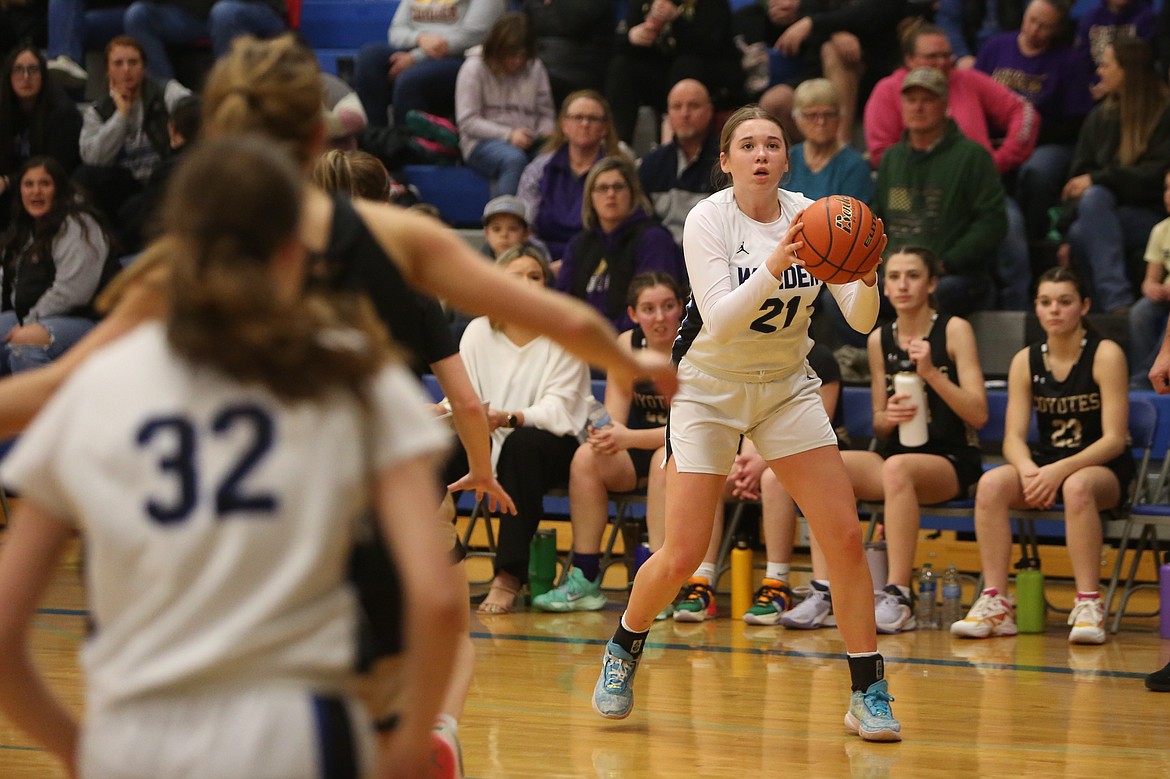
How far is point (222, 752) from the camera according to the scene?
66.8 inches

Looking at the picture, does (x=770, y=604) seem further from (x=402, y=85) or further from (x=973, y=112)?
(x=402, y=85)

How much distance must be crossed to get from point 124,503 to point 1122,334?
731cm

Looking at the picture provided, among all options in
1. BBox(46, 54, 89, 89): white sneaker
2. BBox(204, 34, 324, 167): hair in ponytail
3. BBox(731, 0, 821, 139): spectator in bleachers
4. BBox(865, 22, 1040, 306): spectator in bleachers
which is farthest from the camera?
BBox(46, 54, 89, 89): white sneaker

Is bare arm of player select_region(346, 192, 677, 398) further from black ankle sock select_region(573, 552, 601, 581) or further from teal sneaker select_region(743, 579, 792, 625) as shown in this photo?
black ankle sock select_region(573, 552, 601, 581)

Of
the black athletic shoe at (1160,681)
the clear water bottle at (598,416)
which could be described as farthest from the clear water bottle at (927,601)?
the clear water bottle at (598,416)

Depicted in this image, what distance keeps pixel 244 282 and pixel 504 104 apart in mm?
A: 8081

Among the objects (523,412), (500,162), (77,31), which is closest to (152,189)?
(77,31)

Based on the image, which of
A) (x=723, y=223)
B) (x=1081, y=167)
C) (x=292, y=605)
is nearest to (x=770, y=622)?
(x=723, y=223)

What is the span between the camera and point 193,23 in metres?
10.5

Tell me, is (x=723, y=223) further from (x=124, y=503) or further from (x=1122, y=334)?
(x=1122, y=334)

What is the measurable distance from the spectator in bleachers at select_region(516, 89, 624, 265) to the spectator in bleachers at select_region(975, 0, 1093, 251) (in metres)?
2.54

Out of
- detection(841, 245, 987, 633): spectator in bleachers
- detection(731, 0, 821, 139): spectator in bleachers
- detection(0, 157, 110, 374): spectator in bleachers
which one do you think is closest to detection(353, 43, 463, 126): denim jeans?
detection(731, 0, 821, 139): spectator in bleachers

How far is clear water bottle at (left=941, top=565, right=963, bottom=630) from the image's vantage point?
263 inches

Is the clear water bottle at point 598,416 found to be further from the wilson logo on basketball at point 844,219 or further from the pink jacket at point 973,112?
the wilson logo on basketball at point 844,219
